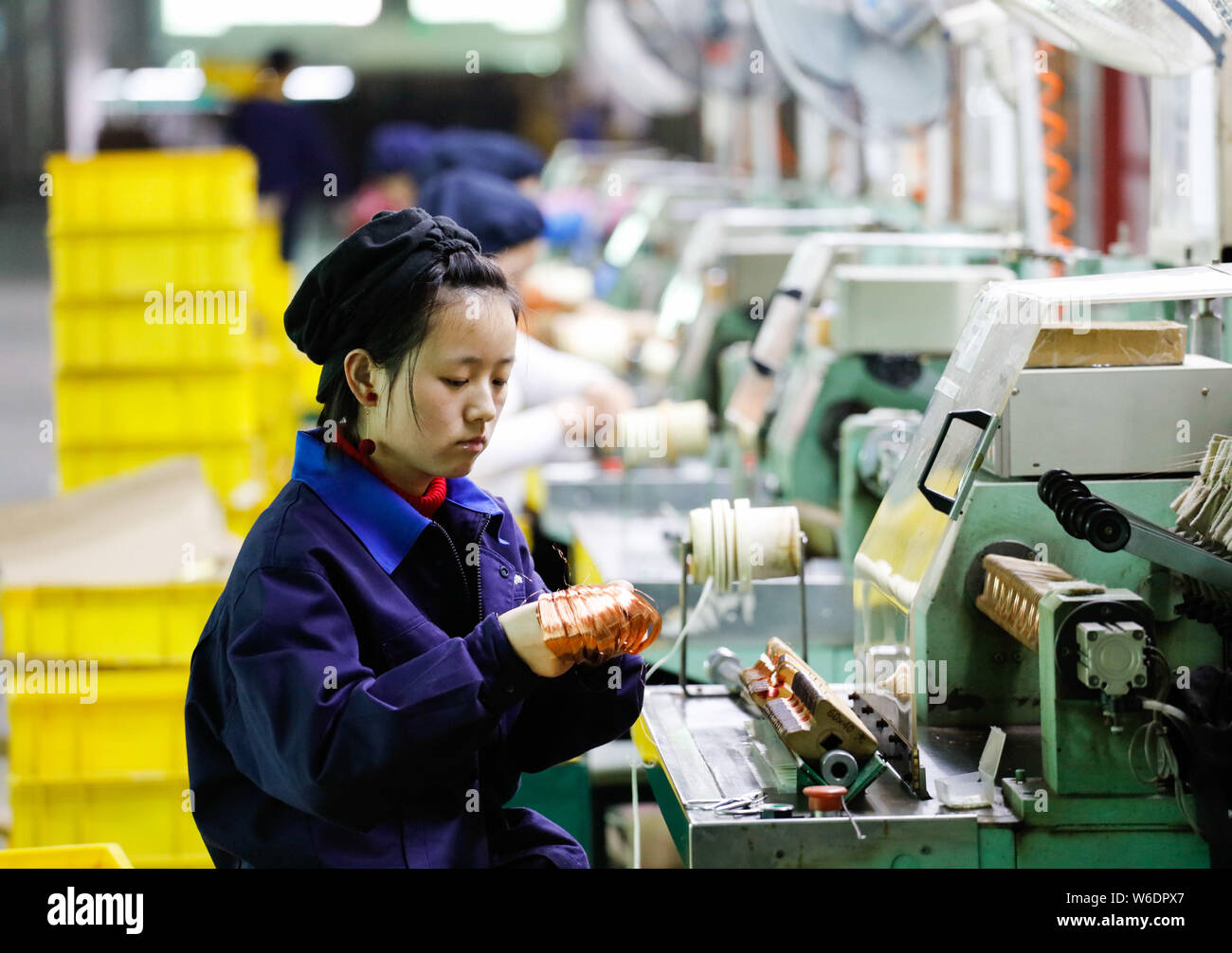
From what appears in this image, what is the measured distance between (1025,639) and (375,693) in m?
0.82

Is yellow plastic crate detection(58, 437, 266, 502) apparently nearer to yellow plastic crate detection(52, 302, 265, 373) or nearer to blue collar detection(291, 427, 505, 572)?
yellow plastic crate detection(52, 302, 265, 373)

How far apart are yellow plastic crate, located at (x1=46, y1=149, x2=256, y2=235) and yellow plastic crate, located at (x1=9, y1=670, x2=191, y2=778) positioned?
1.61 m

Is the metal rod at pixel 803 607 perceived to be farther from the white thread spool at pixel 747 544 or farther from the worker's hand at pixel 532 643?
the worker's hand at pixel 532 643

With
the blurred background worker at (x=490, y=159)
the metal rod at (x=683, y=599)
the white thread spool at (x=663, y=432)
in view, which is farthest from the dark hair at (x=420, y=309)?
the blurred background worker at (x=490, y=159)

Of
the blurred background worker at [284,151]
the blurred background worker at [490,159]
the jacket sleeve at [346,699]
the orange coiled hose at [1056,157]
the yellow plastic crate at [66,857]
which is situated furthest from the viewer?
the blurred background worker at [284,151]

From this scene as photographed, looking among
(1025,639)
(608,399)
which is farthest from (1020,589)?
(608,399)

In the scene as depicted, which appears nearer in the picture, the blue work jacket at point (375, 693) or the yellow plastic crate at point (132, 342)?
the blue work jacket at point (375, 693)

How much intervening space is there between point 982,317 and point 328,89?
16540 mm

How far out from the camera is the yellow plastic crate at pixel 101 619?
10.9 feet

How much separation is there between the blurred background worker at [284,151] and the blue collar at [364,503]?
26.9ft

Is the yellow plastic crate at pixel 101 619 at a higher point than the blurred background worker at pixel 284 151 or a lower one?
lower

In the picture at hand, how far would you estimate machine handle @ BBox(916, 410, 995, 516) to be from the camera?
1934mm

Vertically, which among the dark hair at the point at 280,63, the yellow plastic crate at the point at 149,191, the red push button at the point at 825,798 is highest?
the dark hair at the point at 280,63
